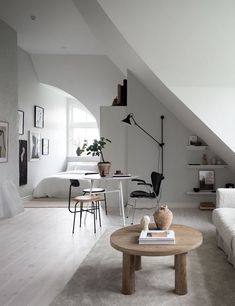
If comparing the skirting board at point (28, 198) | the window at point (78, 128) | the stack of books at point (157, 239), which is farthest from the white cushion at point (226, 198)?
the window at point (78, 128)

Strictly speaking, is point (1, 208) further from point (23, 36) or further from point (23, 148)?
point (23, 36)

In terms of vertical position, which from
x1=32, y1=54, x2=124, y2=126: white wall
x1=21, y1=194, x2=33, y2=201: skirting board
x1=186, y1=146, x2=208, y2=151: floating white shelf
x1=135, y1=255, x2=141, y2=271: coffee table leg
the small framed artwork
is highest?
x1=32, y1=54, x2=124, y2=126: white wall

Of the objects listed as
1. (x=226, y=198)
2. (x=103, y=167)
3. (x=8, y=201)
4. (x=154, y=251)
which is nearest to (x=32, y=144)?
(x=8, y=201)

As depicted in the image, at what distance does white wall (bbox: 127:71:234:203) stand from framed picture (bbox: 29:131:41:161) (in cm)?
256

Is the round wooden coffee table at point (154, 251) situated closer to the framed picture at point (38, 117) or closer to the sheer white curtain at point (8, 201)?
the sheer white curtain at point (8, 201)

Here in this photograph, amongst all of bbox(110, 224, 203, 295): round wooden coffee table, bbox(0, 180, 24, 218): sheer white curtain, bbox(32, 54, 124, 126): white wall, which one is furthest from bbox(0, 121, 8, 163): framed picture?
bbox(110, 224, 203, 295): round wooden coffee table

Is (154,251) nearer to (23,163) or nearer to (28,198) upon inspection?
(23,163)

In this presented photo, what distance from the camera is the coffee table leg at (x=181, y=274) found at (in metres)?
2.34

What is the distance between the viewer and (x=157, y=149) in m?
5.92

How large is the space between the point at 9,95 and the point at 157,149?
9.40 ft

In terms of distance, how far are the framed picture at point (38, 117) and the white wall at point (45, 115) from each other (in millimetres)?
108

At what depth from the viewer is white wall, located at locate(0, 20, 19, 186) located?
527 cm

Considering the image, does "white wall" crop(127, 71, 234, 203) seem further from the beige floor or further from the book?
the beige floor

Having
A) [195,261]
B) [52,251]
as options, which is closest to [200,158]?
[195,261]
